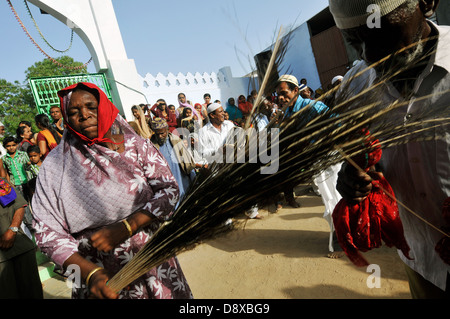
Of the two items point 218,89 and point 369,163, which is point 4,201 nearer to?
point 369,163

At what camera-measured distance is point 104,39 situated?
31.8 feet

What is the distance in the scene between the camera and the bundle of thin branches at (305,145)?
39.9 inches

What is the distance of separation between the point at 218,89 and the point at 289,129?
595 inches

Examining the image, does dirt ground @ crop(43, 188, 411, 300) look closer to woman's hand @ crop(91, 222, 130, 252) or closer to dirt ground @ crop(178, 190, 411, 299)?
dirt ground @ crop(178, 190, 411, 299)

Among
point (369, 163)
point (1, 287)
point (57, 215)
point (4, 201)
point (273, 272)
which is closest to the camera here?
point (369, 163)

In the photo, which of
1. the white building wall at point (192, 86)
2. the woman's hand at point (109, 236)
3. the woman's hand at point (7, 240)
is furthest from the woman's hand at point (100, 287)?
the white building wall at point (192, 86)

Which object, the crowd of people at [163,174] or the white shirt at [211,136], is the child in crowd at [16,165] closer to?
the crowd of people at [163,174]

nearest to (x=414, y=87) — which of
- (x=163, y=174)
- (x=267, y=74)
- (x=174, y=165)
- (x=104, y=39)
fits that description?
(x=267, y=74)

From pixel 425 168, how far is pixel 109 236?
1627 mm

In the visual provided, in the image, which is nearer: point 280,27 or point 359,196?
point 280,27

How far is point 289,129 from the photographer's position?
42.1 inches

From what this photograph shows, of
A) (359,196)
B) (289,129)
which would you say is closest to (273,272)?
(359,196)

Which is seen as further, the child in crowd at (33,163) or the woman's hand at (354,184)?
the child in crowd at (33,163)

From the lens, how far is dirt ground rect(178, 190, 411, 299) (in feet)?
9.05
